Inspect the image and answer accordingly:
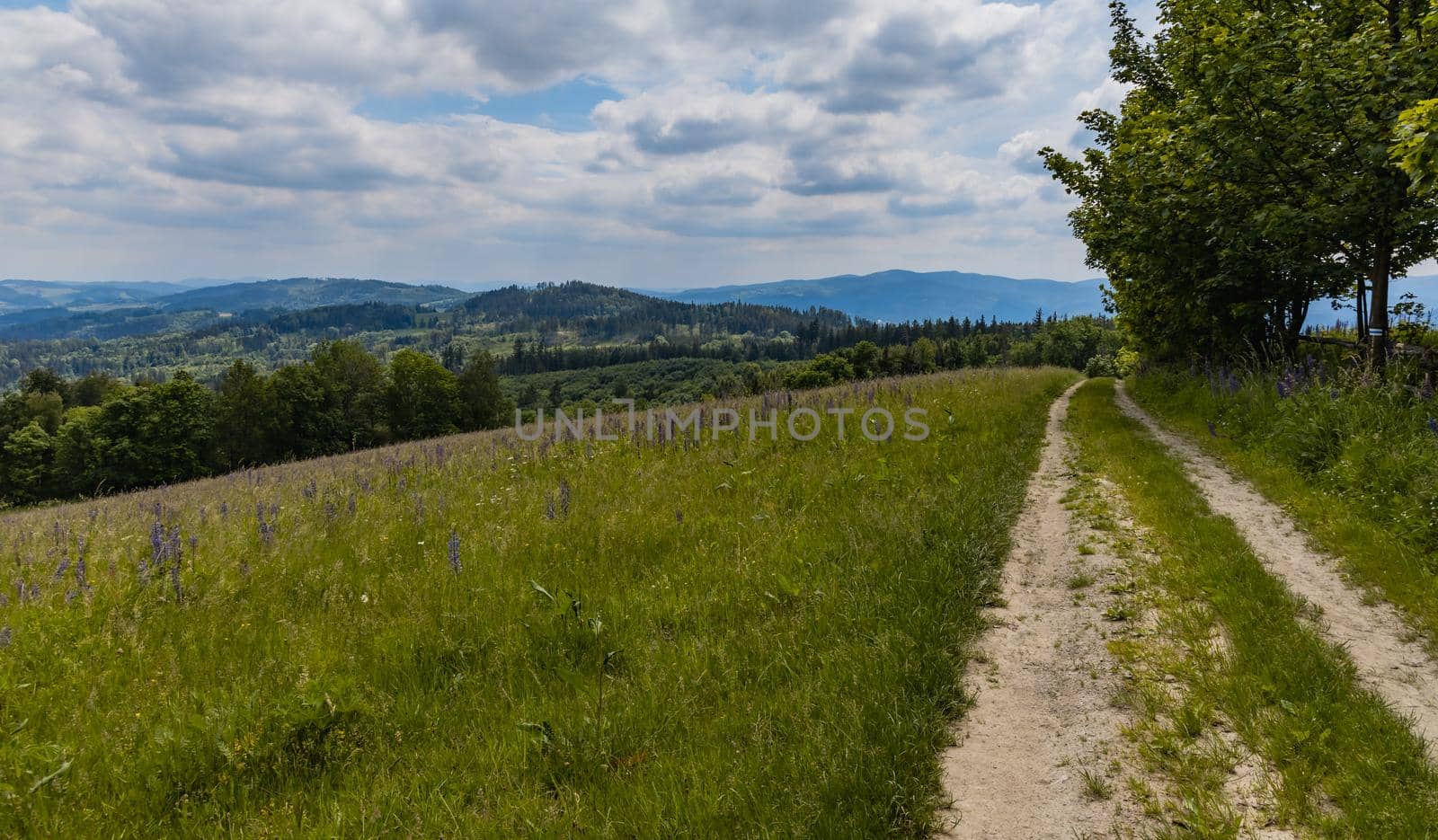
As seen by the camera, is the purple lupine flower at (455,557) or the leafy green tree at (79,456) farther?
the leafy green tree at (79,456)

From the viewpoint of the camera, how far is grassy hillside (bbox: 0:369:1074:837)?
11.4 ft

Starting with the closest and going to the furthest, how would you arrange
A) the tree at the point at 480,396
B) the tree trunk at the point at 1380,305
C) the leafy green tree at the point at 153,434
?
the tree trunk at the point at 1380,305 → the leafy green tree at the point at 153,434 → the tree at the point at 480,396

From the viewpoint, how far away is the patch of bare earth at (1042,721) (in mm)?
3408

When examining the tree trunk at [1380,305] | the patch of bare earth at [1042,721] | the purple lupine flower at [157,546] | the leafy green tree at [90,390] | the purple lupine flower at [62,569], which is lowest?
the leafy green tree at [90,390]

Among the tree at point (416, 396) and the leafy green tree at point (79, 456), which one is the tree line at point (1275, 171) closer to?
the tree at point (416, 396)

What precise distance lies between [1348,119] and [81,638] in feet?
69.1

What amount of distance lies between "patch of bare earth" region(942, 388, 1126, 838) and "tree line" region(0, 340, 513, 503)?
215ft

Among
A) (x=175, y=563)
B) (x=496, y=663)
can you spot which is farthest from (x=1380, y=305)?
(x=175, y=563)

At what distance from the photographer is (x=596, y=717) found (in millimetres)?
4027

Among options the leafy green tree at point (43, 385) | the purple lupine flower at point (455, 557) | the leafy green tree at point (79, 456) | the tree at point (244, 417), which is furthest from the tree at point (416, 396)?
the purple lupine flower at point (455, 557)

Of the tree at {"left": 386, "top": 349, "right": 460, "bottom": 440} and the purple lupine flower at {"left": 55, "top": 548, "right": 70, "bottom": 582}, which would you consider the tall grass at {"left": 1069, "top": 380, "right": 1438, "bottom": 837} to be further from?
the tree at {"left": 386, "top": 349, "right": 460, "bottom": 440}

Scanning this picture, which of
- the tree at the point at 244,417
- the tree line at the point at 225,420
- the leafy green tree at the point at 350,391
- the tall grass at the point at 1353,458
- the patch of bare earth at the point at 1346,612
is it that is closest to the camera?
the patch of bare earth at the point at 1346,612

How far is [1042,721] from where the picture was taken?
165 inches

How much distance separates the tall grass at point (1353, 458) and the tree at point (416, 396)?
280 ft
